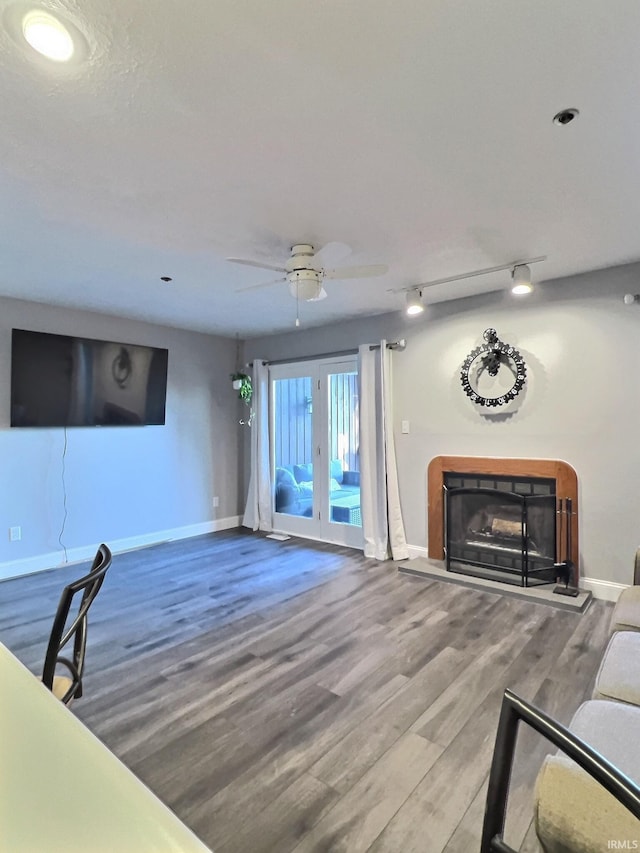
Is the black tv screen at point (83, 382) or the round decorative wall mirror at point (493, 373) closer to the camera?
the round decorative wall mirror at point (493, 373)

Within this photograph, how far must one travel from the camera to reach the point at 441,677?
95.0 inches

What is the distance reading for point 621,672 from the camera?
62.7 inches

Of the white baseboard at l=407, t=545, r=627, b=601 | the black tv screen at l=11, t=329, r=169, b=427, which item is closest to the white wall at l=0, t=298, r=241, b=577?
the black tv screen at l=11, t=329, r=169, b=427

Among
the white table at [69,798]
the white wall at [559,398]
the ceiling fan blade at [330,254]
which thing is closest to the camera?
the white table at [69,798]

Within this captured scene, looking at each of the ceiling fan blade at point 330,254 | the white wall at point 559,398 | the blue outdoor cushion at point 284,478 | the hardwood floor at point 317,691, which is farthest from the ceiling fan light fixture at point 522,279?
the blue outdoor cushion at point 284,478

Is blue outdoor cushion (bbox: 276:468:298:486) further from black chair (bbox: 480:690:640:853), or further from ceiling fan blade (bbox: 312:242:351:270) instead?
black chair (bbox: 480:690:640:853)

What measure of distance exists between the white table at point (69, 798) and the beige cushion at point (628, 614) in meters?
2.11

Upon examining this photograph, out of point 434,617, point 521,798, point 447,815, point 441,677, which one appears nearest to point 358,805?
point 447,815

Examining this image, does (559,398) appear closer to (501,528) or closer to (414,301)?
(501,528)

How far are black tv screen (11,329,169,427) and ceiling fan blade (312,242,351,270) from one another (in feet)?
8.92

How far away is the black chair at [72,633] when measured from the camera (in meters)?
1.24

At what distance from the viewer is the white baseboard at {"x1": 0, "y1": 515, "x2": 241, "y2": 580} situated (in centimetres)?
414

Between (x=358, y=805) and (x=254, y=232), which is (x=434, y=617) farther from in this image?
(x=254, y=232)

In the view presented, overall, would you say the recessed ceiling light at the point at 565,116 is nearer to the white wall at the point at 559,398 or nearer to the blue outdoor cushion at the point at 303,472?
the white wall at the point at 559,398
